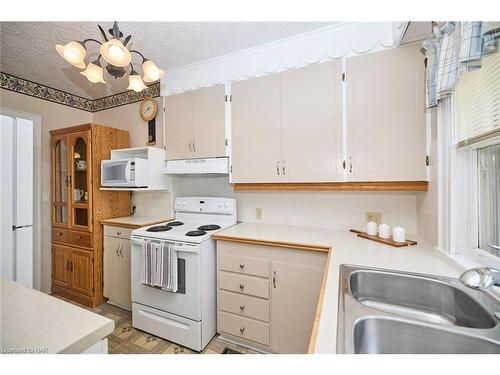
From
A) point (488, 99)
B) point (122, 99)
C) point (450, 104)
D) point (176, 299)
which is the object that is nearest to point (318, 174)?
point (450, 104)

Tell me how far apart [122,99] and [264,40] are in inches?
Result: 81.2

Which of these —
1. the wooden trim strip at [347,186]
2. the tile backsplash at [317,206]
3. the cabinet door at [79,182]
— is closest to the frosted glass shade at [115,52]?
the wooden trim strip at [347,186]

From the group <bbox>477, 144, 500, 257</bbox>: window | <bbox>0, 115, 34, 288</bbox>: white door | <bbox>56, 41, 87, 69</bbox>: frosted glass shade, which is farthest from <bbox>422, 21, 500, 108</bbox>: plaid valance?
<bbox>0, 115, 34, 288</bbox>: white door

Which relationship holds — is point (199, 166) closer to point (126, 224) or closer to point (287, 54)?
point (126, 224)

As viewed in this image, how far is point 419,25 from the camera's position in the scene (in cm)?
126

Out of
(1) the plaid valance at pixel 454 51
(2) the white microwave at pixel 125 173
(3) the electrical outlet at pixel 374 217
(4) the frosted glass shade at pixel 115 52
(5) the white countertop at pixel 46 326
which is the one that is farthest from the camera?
(2) the white microwave at pixel 125 173

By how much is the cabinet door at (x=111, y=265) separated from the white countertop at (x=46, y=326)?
1.73m

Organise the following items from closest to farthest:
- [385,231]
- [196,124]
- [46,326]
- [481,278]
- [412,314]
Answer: [46,326] → [481,278] → [412,314] → [385,231] → [196,124]

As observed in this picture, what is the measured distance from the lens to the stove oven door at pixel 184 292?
66.2 inches

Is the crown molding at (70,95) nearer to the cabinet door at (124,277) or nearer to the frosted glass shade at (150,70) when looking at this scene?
the frosted glass shade at (150,70)

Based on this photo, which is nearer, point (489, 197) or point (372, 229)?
point (489, 197)

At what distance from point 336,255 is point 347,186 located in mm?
606

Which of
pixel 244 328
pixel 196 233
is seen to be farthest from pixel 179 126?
pixel 244 328

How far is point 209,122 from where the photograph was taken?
2.04m
